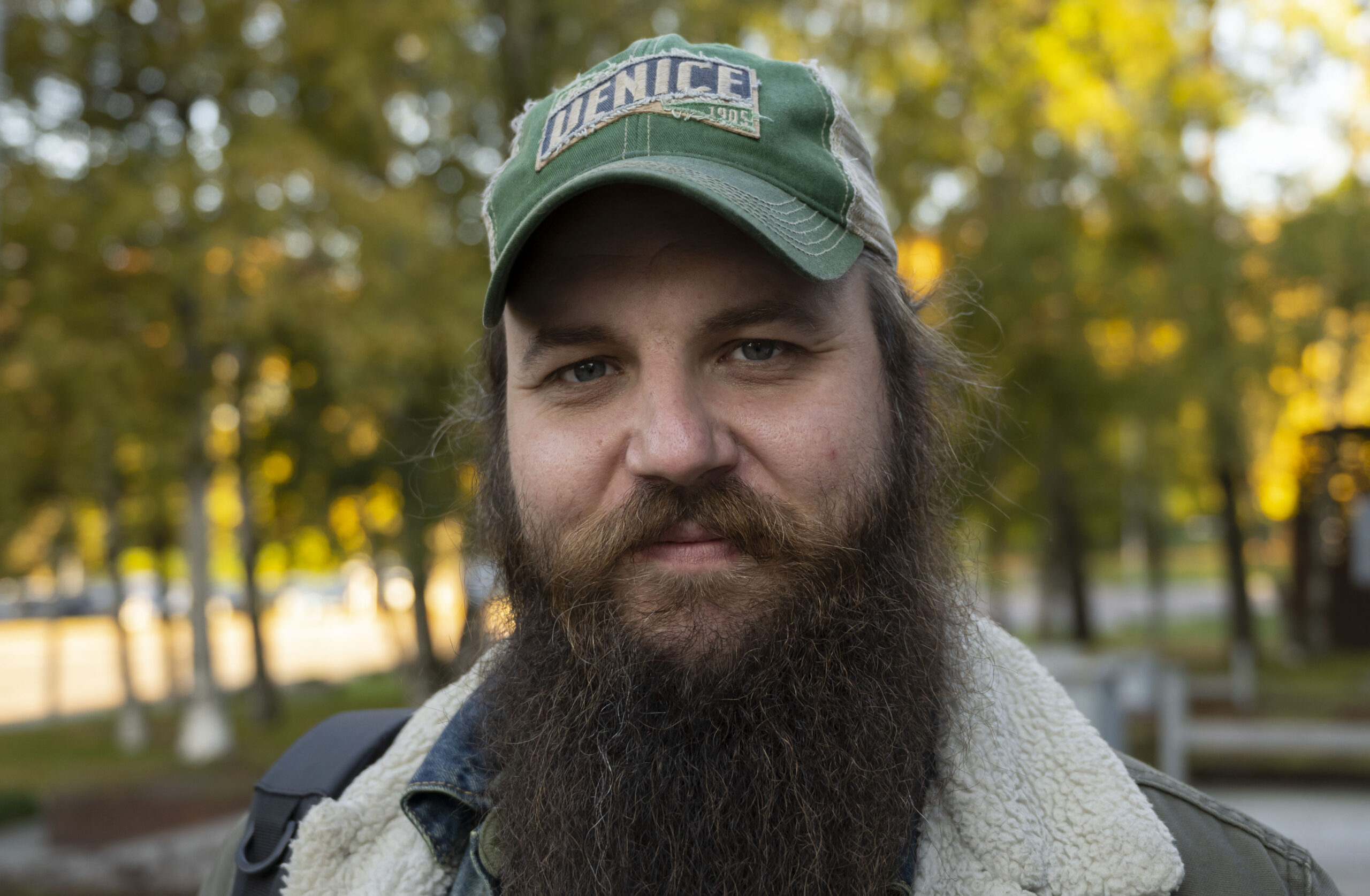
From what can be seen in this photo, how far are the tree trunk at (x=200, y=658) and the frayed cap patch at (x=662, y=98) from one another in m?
10.2

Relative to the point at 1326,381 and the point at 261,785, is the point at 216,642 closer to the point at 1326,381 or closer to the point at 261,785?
the point at 1326,381

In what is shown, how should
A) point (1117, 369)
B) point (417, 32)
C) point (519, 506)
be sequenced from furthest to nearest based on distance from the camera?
point (1117, 369) < point (417, 32) < point (519, 506)

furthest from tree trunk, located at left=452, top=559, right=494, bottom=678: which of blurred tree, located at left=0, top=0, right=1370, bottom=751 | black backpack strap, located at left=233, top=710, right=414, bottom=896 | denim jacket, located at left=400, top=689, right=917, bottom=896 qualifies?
blurred tree, located at left=0, top=0, right=1370, bottom=751

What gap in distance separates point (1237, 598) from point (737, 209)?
55.3 feet

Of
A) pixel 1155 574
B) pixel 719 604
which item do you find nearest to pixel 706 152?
pixel 719 604

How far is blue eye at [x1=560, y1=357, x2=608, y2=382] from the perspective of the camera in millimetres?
1737

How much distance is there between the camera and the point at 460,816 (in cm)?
177

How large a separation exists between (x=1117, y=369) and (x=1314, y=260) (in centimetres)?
226

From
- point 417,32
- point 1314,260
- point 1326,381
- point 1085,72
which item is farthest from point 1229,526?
point 417,32

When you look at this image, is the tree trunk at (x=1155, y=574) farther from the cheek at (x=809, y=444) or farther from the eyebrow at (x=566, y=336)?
the eyebrow at (x=566, y=336)

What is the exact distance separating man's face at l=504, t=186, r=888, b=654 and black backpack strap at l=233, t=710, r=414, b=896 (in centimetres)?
53

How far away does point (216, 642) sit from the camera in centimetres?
2977

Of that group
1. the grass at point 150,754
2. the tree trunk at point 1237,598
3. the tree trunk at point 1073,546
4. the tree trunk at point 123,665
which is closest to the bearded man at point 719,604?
the grass at point 150,754

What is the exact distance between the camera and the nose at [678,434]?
62.6 inches
